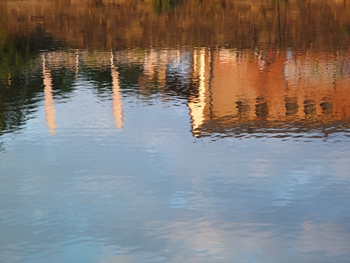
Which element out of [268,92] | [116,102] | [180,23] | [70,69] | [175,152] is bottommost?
[175,152]

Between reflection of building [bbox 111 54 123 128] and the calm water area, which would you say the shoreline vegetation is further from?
reflection of building [bbox 111 54 123 128]

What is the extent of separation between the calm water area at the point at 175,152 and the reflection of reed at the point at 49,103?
74 mm

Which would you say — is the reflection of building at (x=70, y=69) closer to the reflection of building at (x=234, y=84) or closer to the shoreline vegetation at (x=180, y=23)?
the reflection of building at (x=234, y=84)

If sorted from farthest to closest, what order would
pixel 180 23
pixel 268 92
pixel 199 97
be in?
pixel 180 23
pixel 268 92
pixel 199 97

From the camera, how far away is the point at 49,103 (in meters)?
20.7

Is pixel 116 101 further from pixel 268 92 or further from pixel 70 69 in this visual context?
pixel 70 69

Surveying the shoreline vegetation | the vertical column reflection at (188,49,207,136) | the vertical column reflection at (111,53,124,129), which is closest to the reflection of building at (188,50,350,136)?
the vertical column reflection at (188,49,207,136)

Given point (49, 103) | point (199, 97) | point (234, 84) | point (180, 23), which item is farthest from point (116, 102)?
point (180, 23)

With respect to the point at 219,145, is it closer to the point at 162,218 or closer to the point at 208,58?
the point at 162,218

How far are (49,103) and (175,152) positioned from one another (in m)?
6.61

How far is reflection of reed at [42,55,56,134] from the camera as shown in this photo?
17.9 metres

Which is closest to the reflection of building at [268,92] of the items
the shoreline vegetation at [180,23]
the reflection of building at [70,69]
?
the reflection of building at [70,69]

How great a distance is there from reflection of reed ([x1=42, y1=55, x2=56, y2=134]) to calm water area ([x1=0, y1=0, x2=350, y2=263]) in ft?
0.24

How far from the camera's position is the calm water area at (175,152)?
10102 mm
